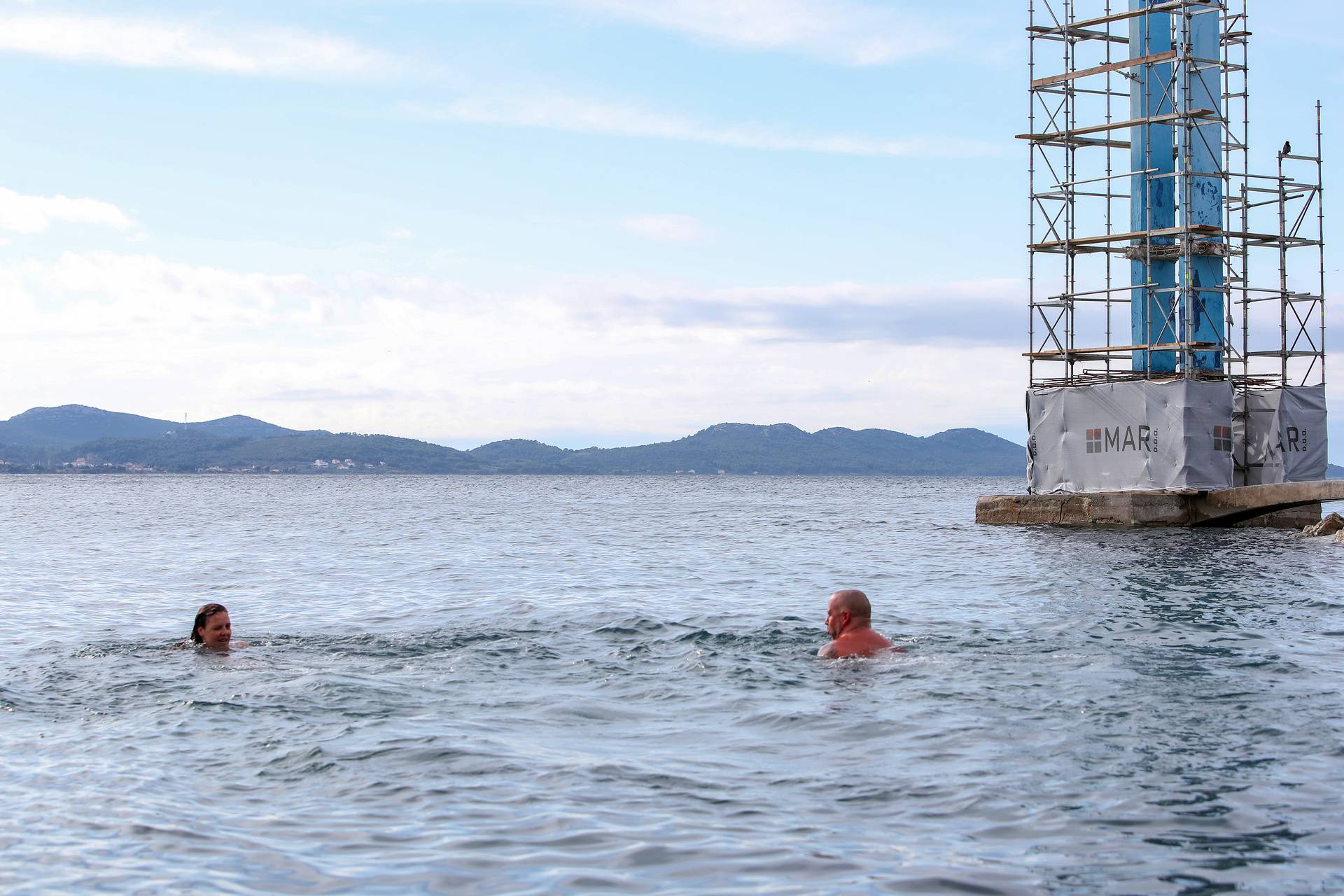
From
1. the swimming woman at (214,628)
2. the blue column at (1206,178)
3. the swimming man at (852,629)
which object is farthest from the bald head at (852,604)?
the blue column at (1206,178)

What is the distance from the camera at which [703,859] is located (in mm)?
7559

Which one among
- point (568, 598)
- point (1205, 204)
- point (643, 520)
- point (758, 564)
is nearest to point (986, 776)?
point (568, 598)

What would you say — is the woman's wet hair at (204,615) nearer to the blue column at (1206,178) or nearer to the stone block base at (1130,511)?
the stone block base at (1130,511)

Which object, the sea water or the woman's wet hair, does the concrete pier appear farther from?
the woman's wet hair

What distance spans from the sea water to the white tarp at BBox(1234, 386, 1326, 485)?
16545 mm

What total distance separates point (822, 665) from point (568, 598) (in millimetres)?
10349

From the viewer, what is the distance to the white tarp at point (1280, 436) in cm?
4094

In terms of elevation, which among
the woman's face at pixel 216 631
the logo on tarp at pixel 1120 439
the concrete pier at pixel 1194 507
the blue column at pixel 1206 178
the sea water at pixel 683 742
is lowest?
the sea water at pixel 683 742

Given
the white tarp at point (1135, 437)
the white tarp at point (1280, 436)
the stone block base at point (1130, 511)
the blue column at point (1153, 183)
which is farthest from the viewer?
the blue column at point (1153, 183)

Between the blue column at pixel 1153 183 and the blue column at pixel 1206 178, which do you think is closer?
the blue column at pixel 1206 178

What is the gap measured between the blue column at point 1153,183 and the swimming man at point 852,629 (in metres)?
30.8

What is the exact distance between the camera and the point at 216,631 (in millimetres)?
15586

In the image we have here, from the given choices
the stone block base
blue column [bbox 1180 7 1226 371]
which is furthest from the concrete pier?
blue column [bbox 1180 7 1226 371]

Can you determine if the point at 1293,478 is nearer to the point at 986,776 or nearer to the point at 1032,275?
the point at 1032,275
